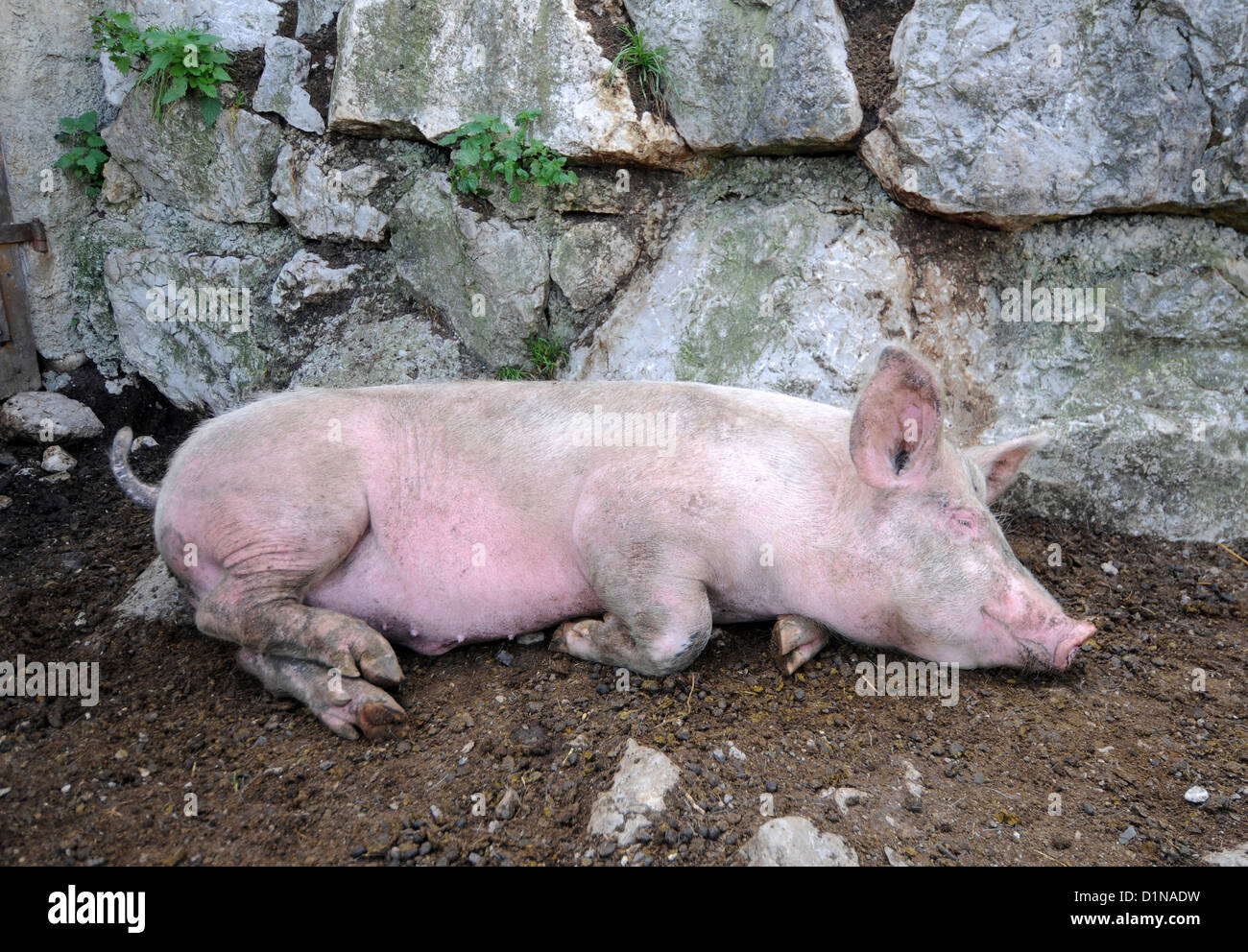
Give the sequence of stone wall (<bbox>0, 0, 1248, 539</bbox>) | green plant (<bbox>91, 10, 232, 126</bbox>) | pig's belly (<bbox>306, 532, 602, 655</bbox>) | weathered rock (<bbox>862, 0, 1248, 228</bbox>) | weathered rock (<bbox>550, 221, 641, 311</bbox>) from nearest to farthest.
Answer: pig's belly (<bbox>306, 532, 602, 655</bbox>) → weathered rock (<bbox>862, 0, 1248, 228</bbox>) → stone wall (<bbox>0, 0, 1248, 539</bbox>) → weathered rock (<bbox>550, 221, 641, 311</bbox>) → green plant (<bbox>91, 10, 232, 126</bbox>)

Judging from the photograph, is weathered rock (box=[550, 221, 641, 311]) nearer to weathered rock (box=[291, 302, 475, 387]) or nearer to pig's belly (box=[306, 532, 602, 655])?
weathered rock (box=[291, 302, 475, 387])

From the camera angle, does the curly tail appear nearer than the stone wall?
Yes

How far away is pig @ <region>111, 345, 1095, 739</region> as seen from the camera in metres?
3.24

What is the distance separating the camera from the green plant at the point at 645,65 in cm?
459

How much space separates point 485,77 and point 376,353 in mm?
1400

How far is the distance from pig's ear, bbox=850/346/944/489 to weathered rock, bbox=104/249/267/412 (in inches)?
128

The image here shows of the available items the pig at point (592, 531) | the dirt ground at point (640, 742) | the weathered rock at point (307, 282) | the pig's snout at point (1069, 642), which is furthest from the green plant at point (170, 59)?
the pig's snout at point (1069, 642)

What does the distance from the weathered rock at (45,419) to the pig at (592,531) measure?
2024 mm

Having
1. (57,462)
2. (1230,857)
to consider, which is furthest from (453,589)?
(57,462)

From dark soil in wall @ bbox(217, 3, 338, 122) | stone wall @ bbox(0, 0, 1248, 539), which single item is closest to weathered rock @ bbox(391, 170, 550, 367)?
stone wall @ bbox(0, 0, 1248, 539)

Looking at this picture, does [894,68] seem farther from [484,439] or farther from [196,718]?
[196,718]

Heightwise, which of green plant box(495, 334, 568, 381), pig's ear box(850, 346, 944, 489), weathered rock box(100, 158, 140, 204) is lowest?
green plant box(495, 334, 568, 381)

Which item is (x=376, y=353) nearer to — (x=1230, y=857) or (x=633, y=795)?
(x=633, y=795)

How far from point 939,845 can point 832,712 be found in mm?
625
